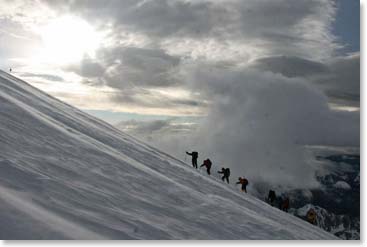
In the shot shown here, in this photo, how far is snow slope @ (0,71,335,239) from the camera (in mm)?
4117

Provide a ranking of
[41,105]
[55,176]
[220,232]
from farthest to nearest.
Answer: [41,105]
[220,232]
[55,176]

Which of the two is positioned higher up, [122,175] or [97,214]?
[122,175]

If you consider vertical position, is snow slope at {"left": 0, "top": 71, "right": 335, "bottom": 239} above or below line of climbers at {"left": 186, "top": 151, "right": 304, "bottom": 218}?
below

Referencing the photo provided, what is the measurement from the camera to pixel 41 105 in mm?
11695

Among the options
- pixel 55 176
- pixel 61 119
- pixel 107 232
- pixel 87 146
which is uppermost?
pixel 61 119

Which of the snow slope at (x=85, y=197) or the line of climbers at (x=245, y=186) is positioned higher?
the line of climbers at (x=245, y=186)

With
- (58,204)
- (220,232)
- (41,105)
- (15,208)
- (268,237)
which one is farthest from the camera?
(41,105)

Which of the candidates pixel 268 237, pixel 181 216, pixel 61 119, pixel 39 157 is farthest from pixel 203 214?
pixel 61 119

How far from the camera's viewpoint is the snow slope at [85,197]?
412 centimetres

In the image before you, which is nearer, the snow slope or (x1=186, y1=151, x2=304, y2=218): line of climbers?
the snow slope

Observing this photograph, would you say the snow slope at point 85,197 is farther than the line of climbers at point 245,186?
No

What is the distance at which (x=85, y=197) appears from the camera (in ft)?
17.1

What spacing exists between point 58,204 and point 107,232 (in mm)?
712

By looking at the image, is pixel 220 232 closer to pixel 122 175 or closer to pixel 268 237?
pixel 268 237
